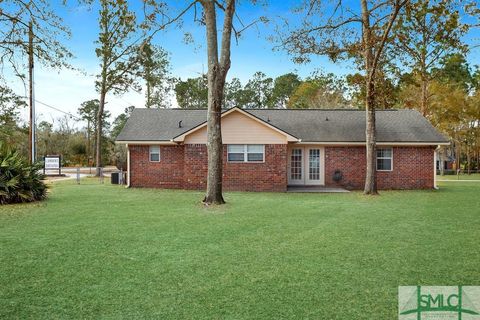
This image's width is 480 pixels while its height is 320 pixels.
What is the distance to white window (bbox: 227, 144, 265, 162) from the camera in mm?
18828

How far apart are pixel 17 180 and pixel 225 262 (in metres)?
10.4

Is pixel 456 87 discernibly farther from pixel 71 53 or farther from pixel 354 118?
pixel 71 53

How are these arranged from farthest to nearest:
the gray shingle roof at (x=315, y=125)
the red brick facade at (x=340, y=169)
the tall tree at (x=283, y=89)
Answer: the tall tree at (x=283, y=89) → the gray shingle roof at (x=315, y=125) → the red brick facade at (x=340, y=169)

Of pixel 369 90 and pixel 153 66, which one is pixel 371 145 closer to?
pixel 369 90

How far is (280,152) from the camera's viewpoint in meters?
18.7

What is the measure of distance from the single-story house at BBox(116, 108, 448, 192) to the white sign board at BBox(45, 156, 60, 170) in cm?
696

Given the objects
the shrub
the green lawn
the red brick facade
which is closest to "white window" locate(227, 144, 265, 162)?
the red brick facade

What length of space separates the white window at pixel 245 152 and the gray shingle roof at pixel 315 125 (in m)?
2.40

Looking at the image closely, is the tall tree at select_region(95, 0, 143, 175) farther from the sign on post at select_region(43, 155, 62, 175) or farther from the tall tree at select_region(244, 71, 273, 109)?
the tall tree at select_region(244, 71, 273, 109)

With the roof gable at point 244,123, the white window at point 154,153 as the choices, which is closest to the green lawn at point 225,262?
the roof gable at point 244,123

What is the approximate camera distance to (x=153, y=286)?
488 centimetres

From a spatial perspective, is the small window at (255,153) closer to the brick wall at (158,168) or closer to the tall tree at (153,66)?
the brick wall at (158,168)

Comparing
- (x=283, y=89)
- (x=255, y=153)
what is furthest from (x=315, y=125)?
(x=283, y=89)

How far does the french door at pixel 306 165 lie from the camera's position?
2047 cm
